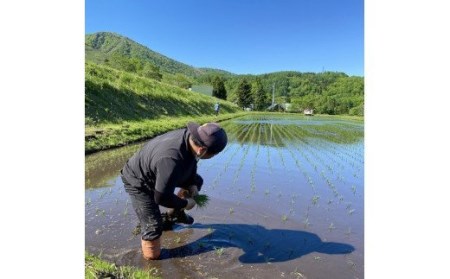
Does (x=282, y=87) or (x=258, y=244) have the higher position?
(x=282, y=87)

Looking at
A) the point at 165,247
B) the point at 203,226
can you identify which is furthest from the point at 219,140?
the point at 203,226

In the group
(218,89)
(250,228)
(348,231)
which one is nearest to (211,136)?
(250,228)

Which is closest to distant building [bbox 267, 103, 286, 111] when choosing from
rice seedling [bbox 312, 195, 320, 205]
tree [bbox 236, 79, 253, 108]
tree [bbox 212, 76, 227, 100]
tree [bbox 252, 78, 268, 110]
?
tree [bbox 252, 78, 268, 110]

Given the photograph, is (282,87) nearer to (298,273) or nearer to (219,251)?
(219,251)

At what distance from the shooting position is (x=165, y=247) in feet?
11.8

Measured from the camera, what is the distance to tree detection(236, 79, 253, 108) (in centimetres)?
6088

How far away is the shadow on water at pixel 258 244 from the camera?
3.52 meters

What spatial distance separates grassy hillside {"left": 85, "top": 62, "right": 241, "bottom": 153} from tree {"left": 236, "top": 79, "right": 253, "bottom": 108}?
126ft

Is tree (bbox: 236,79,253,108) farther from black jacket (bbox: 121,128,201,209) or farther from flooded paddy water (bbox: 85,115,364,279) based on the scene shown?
black jacket (bbox: 121,128,201,209)

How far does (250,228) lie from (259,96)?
5987cm

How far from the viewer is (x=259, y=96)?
63.3 m

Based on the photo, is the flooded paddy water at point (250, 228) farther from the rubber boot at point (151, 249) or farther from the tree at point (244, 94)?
the tree at point (244, 94)

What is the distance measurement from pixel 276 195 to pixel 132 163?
10.4ft
